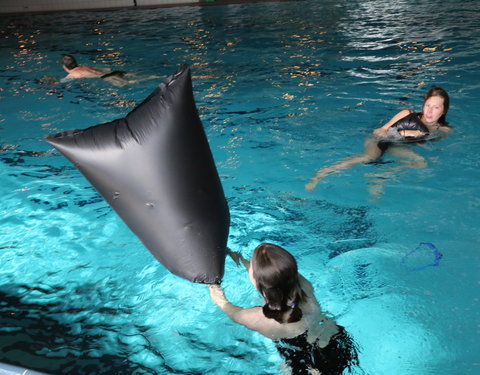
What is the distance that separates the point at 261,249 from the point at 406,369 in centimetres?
119

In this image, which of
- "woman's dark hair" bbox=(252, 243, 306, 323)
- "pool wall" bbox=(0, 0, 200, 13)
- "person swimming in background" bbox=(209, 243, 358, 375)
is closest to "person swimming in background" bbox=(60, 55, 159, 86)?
"person swimming in background" bbox=(209, 243, 358, 375)

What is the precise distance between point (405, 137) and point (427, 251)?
64.0 inches

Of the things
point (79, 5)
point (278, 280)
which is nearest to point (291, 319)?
point (278, 280)

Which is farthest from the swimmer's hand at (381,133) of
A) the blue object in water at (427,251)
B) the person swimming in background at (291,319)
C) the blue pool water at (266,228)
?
the person swimming in background at (291,319)

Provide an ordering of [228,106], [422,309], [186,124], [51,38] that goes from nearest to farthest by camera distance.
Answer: [186,124] < [422,309] < [228,106] < [51,38]

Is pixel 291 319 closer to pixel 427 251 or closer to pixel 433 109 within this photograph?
pixel 427 251

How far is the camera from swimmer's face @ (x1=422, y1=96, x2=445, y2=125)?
4.40m

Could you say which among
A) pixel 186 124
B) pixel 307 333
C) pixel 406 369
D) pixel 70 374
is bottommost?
pixel 406 369

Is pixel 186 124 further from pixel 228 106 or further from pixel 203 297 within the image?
pixel 228 106

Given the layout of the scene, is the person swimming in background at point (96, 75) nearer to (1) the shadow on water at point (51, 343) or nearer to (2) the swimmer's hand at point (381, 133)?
(2) the swimmer's hand at point (381, 133)

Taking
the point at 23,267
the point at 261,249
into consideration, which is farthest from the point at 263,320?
the point at 23,267

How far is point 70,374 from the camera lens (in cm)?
253

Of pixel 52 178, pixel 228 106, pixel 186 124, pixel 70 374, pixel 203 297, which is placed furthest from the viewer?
pixel 228 106

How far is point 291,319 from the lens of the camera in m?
2.23
